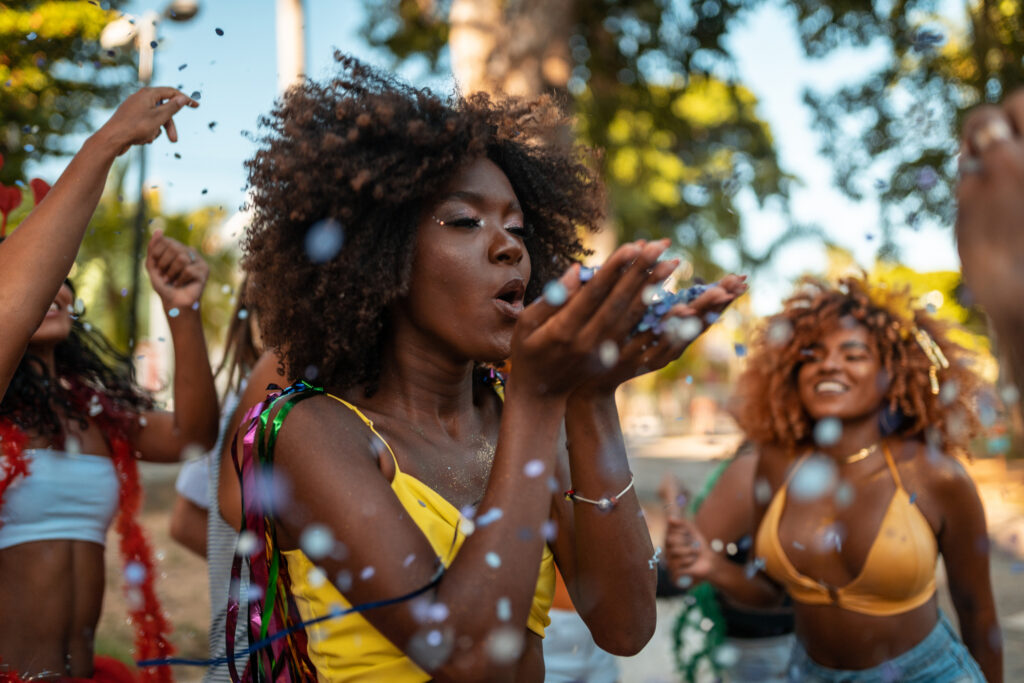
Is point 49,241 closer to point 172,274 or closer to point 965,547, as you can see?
point 172,274

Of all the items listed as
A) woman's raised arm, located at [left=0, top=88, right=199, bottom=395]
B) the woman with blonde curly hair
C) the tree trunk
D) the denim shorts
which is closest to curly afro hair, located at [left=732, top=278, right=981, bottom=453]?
the woman with blonde curly hair

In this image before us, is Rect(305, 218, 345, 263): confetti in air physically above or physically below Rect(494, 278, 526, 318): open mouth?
above

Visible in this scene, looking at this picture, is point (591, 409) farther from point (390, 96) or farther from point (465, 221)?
point (390, 96)

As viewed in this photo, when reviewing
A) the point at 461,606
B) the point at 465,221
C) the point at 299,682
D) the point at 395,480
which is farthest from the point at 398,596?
the point at 465,221

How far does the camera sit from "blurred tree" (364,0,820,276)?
24.0 feet

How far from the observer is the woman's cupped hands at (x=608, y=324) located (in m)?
1.34

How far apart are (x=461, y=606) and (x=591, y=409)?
432 millimetres

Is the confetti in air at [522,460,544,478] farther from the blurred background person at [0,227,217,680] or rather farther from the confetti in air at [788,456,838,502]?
the confetti in air at [788,456,838,502]

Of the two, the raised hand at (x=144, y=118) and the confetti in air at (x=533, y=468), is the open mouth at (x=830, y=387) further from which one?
the raised hand at (x=144, y=118)

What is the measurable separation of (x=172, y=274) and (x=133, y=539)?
0.90m

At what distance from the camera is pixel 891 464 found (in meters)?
3.21

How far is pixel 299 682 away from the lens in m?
1.64

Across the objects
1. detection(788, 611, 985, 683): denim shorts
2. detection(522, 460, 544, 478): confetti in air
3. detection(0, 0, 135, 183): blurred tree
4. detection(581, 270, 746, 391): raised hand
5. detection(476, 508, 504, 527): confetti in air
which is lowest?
detection(788, 611, 985, 683): denim shorts

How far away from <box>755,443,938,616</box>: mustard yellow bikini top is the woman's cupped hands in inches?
74.9
